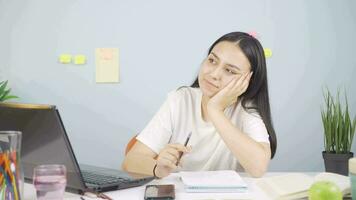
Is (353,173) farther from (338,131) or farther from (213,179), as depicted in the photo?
(338,131)

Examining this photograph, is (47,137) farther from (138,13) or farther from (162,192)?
(138,13)

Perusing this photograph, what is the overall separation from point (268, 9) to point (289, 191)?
216 centimetres

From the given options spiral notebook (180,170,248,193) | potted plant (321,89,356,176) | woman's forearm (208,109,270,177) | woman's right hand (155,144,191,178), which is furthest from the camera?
potted plant (321,89,356,176)

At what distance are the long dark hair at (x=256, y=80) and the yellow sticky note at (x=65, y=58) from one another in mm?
1469

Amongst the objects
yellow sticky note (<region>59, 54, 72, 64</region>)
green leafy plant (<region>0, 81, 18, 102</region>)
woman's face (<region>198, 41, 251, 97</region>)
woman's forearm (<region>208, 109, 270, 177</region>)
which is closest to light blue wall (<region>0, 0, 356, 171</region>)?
yellow sticky note (<region>59, 54, 72, 64</region>)

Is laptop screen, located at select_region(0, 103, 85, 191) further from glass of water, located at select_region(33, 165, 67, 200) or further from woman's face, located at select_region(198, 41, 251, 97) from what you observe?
woman's face, located at select_region(198, 41, 251, 97)

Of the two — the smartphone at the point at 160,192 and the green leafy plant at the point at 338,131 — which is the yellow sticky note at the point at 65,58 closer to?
the green leafy plant at the point at 338,131

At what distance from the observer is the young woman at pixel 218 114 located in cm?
164

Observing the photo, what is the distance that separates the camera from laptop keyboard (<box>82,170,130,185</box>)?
1182mm

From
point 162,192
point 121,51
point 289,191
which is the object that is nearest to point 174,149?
point 162,192

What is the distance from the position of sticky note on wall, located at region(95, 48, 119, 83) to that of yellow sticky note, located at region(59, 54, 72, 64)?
19 cm

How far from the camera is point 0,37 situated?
2918 mm

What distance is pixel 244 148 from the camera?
4.99ft

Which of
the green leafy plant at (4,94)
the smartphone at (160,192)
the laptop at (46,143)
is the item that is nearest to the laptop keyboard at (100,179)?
the laptop at (46,143)
